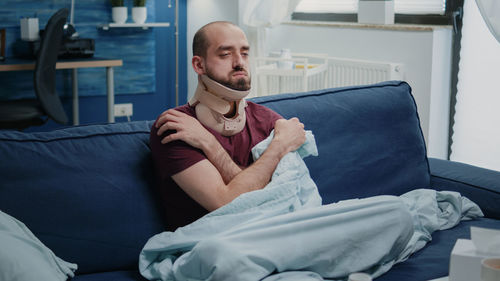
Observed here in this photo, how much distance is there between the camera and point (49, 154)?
1.62 meters

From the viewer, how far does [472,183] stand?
2109 millimetres

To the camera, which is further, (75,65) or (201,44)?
(75,65)

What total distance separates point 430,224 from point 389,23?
2287 mm

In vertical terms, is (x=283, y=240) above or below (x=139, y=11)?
below

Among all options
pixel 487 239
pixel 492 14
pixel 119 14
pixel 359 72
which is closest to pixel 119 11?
pixel 119 14

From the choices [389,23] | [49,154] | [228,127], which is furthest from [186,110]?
[389,23]

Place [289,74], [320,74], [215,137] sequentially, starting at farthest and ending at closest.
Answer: [320,74] → [289,74] → [215,137]

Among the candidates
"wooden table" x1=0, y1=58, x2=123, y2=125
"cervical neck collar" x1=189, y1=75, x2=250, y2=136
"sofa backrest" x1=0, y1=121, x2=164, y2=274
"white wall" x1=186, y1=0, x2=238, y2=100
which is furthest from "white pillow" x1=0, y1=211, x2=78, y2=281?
"white wall" x1=186, y1=0, x2=238, y2=100

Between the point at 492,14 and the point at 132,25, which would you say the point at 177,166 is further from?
the point at 132,25

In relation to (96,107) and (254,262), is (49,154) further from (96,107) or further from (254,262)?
(96,107)

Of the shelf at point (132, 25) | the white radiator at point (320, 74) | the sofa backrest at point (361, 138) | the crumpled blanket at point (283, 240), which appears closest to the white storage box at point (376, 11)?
the white radiator at point (320, 74)

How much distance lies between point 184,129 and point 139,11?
3.23 meters

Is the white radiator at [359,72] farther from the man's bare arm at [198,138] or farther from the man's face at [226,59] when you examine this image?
the man's bare arm at [198,138]

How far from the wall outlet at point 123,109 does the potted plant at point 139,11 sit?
653 millimetres
